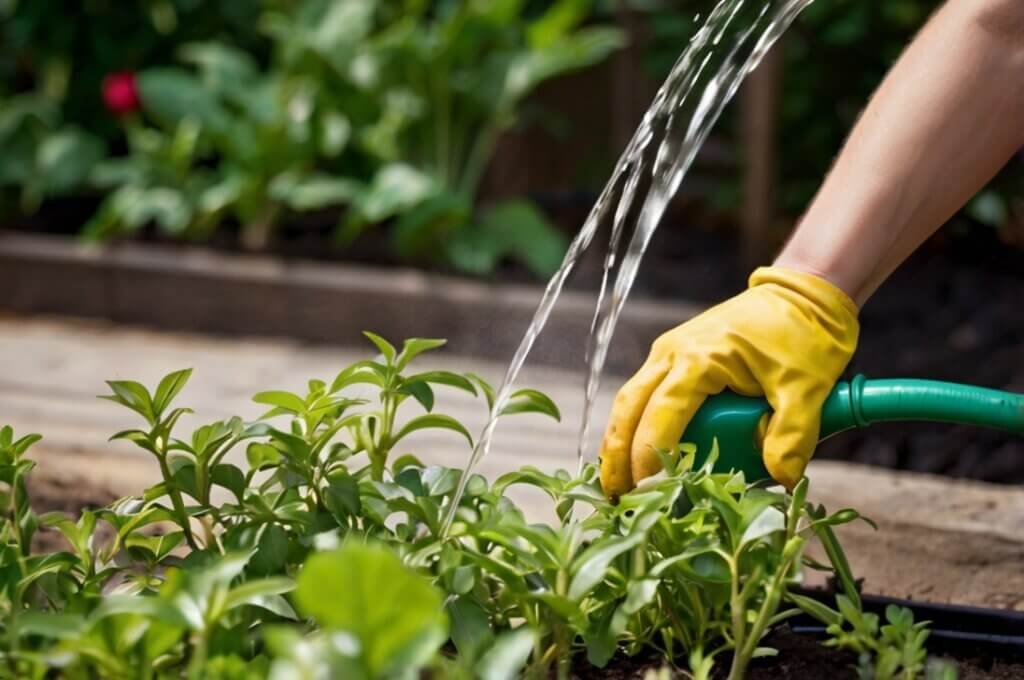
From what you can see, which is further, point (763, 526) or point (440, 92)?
point (440, 92)

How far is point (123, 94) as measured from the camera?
367 cm

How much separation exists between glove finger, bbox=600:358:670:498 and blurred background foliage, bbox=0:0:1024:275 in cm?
204

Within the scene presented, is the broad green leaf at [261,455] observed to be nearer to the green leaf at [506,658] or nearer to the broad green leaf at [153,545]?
the broad green leaf at [153,545]

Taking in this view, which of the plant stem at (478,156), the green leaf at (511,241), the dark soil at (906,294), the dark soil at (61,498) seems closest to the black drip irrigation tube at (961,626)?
the dark soil at (61,498)

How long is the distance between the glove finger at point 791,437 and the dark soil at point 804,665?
0.15 metres

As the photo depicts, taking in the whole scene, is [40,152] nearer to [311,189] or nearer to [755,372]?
[311,189]

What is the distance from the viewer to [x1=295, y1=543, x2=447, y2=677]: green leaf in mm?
750

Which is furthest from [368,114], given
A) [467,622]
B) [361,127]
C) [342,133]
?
[467,622]

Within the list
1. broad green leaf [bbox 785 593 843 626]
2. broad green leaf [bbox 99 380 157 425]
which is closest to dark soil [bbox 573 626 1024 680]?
broad green leaf [bbox 785 593 843 626]

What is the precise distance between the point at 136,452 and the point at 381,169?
1.47m

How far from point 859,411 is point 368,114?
2.53m

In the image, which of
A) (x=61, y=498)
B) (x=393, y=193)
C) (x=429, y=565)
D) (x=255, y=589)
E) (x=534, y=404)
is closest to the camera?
(x=255, y=589)

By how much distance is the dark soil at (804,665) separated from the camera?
3.94 feet

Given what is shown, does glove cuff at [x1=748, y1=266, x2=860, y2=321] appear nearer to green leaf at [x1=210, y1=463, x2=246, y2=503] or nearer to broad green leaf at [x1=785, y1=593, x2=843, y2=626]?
broad green leaf at [x1=785, y1=593, x2=843, y2=626]
